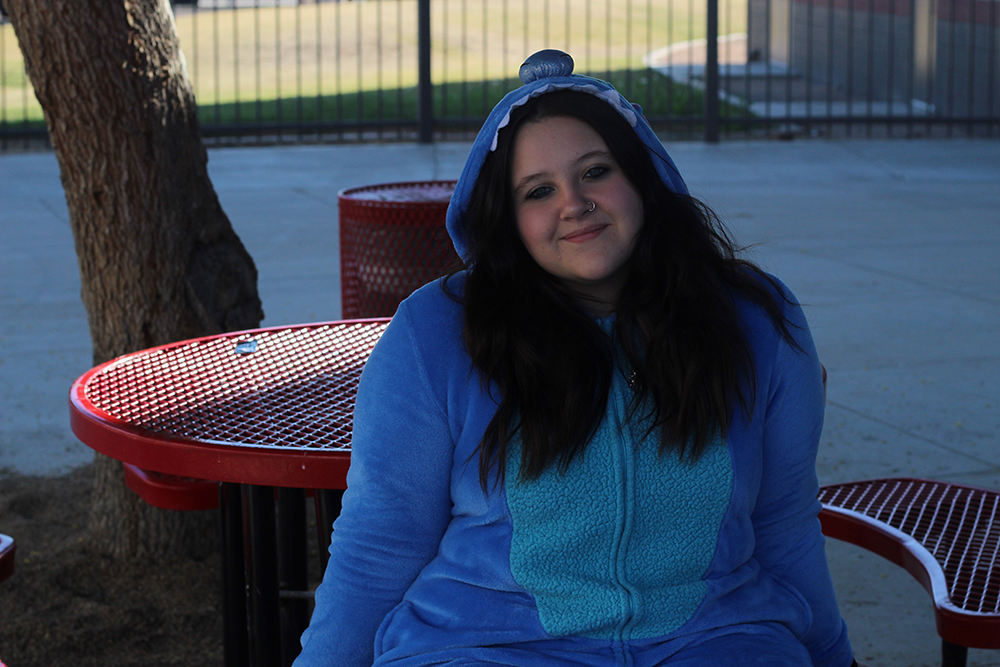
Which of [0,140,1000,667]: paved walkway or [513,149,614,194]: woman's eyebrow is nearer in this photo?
[513,149,614,194]: woman's eyebrow

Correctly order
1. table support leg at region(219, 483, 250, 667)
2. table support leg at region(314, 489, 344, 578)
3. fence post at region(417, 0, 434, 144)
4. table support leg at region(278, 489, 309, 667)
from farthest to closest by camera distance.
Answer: fence post at region(417, 0, 434, 144)
table support leg at region(278, 489, 309, 667)
table support leg at region(314, 489, 344, 578)
table support leg at region(219, 483, 250, 667)

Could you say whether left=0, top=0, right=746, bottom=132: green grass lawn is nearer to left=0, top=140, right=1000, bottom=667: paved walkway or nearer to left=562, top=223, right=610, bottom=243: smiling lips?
left=0, top=140, right=1000, bottom=667: paved walkway

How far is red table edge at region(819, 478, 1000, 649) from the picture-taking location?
1.97 metres

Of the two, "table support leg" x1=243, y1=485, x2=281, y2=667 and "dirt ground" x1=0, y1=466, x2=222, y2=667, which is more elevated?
"table support leg" x1=243, y1=485, x2=281, y2=667

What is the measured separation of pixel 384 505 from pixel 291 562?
1.16 m

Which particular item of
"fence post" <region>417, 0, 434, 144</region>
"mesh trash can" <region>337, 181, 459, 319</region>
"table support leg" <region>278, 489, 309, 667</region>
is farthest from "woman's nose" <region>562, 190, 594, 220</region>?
"fence post" <region>417, 0, 434, 144</region>

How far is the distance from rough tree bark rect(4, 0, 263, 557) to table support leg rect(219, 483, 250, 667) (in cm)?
109

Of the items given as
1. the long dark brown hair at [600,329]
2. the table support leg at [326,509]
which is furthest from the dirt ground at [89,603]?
the long dark brown hair at [600,329]

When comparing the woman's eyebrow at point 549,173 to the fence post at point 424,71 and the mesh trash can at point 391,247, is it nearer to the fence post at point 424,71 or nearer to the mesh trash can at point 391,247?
the mesh trash can at point 391,247

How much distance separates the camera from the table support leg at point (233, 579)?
2338mm

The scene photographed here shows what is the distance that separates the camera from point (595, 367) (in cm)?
172

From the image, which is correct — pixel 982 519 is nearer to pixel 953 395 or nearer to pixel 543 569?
pixel 543 569

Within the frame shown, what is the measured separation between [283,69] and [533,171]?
2093 centimetres

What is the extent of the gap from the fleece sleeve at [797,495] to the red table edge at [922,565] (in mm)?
277
